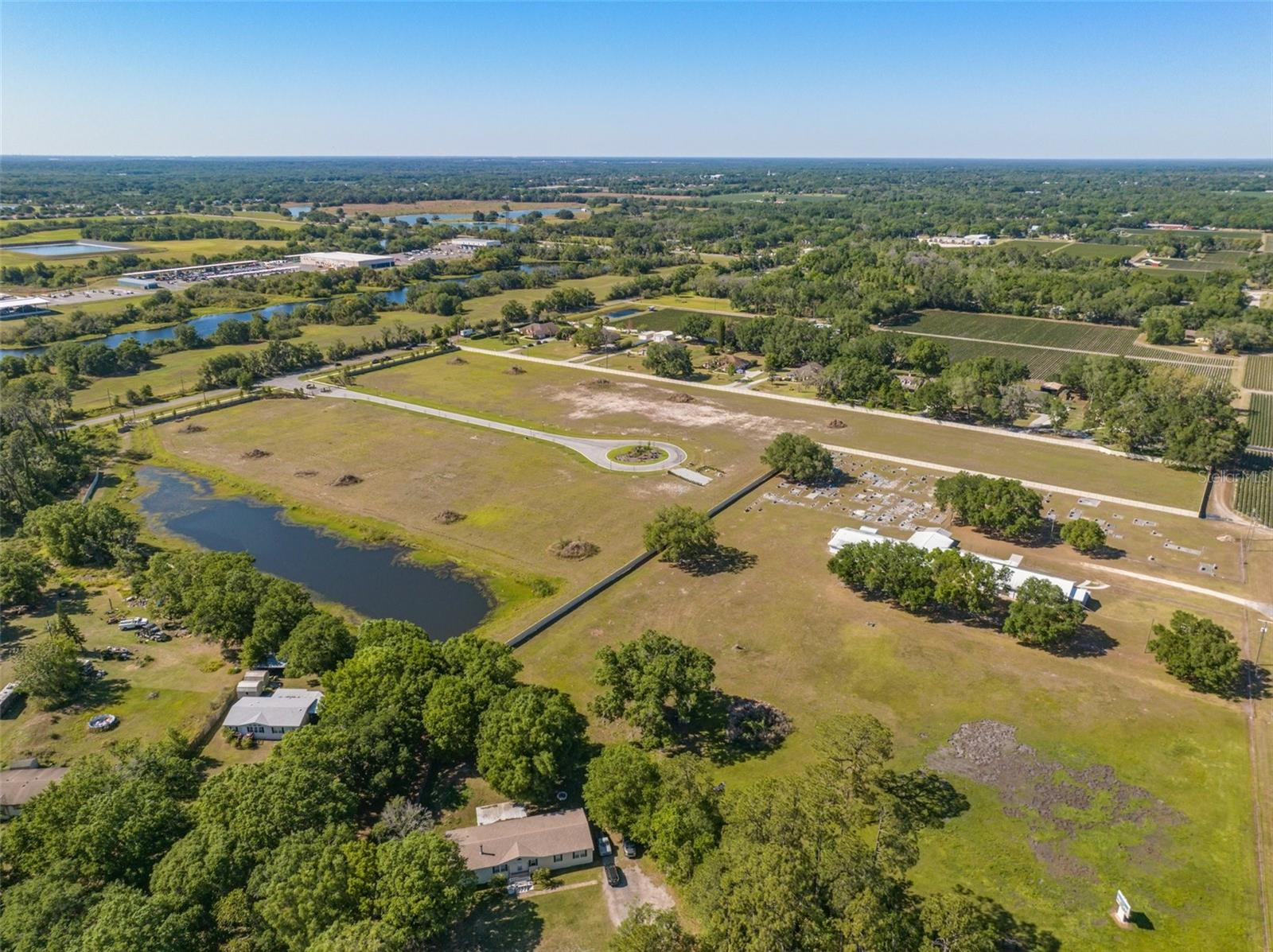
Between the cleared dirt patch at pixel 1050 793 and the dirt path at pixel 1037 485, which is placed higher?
the dirt path at pixel 1037 485

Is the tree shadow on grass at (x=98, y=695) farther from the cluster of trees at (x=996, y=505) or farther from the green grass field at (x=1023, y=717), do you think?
the cluster of trees at (x=996, y=505)

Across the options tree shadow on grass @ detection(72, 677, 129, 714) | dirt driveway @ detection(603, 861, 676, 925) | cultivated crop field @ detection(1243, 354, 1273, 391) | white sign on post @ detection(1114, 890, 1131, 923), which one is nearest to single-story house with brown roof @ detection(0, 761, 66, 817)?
tree shadow on grass @ detection(72, 677, 129, 714)

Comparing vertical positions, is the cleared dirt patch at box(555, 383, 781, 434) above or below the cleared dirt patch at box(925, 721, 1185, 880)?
above

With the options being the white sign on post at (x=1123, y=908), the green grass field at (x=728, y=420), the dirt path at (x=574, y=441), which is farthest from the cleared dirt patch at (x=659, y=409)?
the white sign on post at (x=1123, y=908)

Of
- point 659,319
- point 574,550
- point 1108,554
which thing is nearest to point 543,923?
point 574,550

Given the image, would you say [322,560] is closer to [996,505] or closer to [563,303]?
[996,505]

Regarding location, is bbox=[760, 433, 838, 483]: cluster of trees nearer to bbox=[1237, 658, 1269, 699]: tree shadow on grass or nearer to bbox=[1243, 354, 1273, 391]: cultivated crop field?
bbox=[1237, 658, 1269, 699]: tree shadow on grass
